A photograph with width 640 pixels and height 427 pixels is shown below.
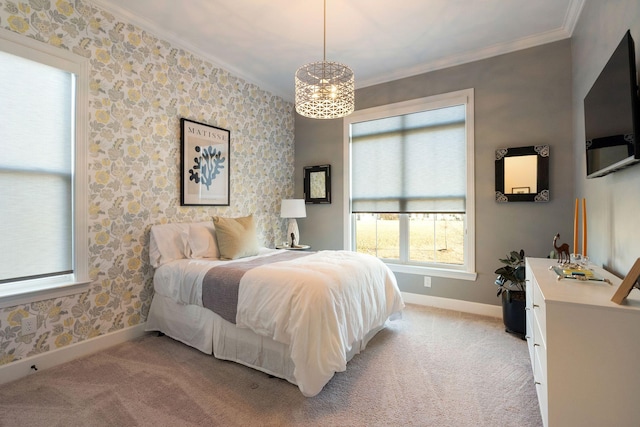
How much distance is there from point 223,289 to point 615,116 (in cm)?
260

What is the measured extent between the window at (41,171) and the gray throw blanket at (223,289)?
1011mm

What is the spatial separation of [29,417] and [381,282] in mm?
2437

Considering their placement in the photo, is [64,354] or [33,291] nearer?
[33,291]

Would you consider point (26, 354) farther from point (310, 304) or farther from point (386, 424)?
point (386, 424)

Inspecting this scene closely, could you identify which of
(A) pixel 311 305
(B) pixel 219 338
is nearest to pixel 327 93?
(A) pixel 311 305

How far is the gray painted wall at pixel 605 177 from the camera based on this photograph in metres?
1.54

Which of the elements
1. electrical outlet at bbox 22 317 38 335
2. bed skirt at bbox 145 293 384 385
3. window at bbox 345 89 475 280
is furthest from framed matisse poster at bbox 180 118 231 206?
window at bbox 345 89 475 280

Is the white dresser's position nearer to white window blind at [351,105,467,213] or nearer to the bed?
the bed

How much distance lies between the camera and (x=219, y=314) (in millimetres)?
2203

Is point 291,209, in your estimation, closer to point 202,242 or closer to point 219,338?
point 202,242

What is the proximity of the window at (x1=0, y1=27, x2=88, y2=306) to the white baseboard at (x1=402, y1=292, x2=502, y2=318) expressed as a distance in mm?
3373

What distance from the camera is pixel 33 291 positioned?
6.77ft

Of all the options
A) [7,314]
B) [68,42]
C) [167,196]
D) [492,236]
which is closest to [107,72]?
[68,42]

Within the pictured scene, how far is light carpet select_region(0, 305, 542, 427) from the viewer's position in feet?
5.38
